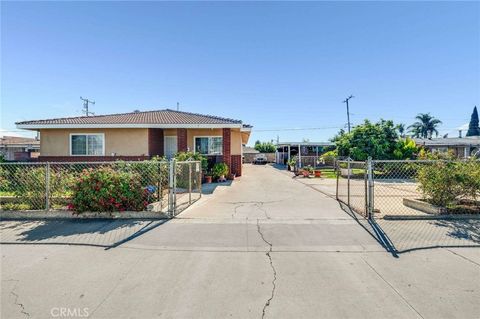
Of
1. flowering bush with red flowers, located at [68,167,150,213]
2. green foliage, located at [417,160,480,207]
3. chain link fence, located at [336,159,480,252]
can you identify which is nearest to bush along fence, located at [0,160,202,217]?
flowering bush with red flowers, located at [68,167,150,213]

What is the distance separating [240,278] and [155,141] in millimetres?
14054

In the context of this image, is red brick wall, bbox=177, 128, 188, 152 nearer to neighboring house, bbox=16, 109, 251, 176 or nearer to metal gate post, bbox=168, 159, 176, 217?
neighboring house, bbox=16, 109, 251, 176

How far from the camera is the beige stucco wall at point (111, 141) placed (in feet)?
51.9

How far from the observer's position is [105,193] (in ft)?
21.9

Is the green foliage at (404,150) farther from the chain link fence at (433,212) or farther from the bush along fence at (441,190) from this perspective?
the bush along fence at (441,190)

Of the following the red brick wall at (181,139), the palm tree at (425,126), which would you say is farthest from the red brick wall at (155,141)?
the palm tree at (425,126)

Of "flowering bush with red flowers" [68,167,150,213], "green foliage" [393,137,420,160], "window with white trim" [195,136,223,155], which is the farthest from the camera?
"green foliage" [393,137,420,160]

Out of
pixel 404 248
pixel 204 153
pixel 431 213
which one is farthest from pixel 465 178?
pixel 204 153

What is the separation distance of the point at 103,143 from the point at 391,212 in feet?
51.3

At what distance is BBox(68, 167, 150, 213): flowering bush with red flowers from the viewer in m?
6.69

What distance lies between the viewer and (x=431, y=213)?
6.99 meters

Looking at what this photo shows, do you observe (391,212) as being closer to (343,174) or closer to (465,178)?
(465,178)

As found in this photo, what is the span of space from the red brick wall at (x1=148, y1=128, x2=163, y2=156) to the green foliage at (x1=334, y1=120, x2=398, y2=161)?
1513cm

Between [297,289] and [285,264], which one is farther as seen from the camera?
[285,264]
